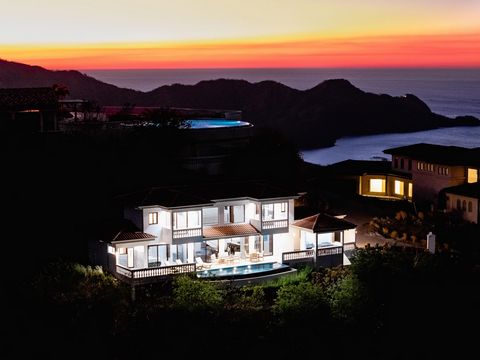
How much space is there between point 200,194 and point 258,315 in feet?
18.1

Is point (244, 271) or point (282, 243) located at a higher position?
point (282, 243)

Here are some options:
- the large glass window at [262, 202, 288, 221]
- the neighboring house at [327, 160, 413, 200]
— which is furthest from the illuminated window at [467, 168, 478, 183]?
the large glass window at [262, 202, 288, 221]

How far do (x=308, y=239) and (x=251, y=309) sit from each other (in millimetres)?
5084

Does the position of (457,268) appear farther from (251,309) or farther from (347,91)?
(347,91)

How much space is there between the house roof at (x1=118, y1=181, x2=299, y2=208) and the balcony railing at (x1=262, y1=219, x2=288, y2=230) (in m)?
0.79

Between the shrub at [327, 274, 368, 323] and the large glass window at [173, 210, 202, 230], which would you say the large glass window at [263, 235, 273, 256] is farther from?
the shrub at [327, 274, 368, 323]

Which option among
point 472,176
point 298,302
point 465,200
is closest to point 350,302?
point 298,302

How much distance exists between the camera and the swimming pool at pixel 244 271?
26547 mm

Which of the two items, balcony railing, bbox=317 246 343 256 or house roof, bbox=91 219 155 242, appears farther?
balcony railing, bbox=317 246 343 256

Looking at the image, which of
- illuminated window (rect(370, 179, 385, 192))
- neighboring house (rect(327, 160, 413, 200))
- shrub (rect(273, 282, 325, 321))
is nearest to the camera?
shrub (rect(273, 282, 325, 321))

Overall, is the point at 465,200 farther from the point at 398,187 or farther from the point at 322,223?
the point at 322,223

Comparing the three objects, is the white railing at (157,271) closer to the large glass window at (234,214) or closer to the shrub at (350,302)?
the large glass window at (234,214)

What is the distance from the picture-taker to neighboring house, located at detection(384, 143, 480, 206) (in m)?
38.4

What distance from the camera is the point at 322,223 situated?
29.0 metres
